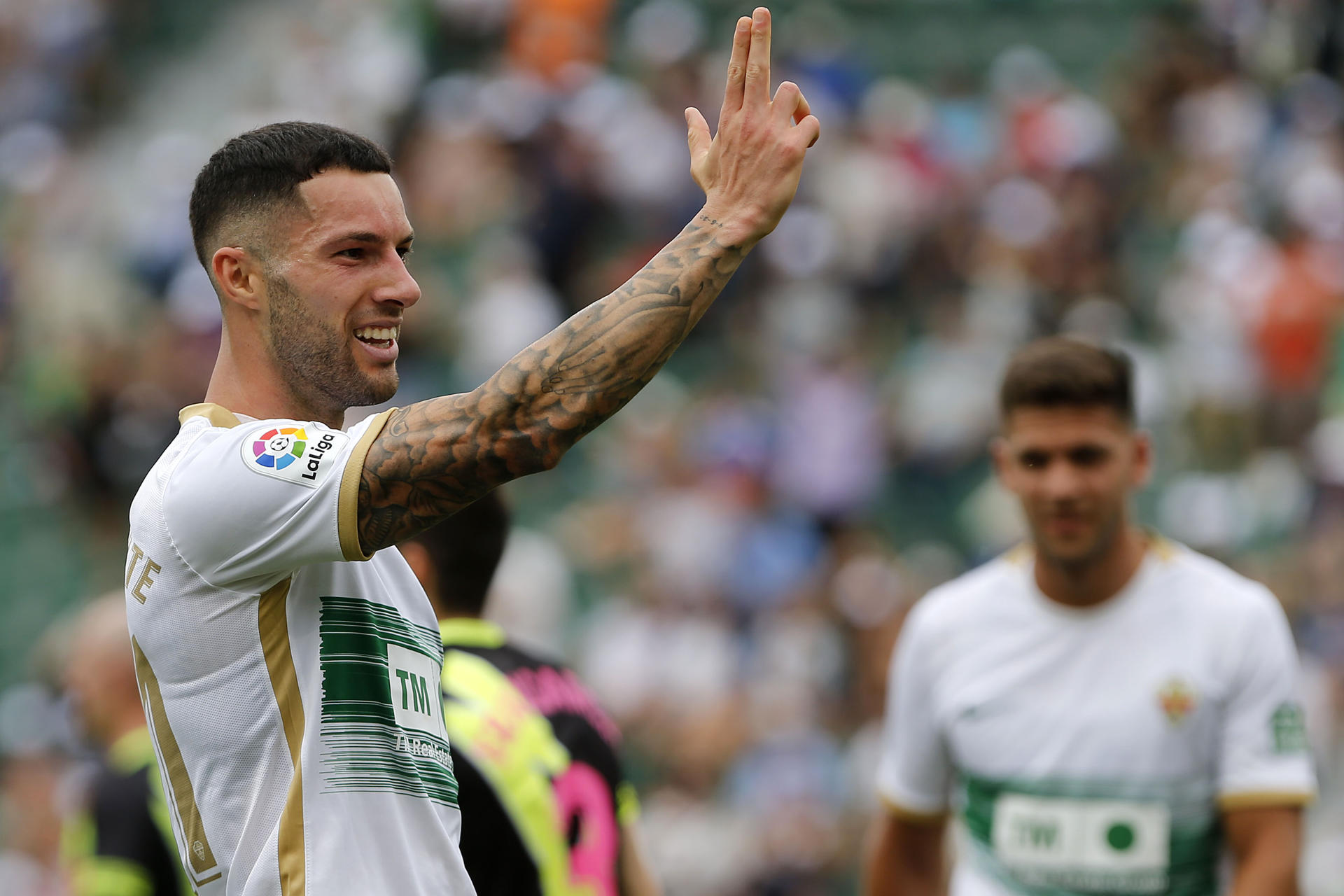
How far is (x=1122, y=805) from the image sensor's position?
464 cm

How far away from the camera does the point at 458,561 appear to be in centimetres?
434

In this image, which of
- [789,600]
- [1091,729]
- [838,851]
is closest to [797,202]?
[789,600]

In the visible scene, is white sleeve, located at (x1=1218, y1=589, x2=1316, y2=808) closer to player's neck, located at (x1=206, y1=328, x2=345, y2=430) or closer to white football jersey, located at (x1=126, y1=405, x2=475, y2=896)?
white football jersey, located at (x1=126, y1=405, x2=475, y2=896)

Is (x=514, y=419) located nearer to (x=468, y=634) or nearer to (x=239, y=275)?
(x=239, y=275)

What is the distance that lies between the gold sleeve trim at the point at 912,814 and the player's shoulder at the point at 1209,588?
3.17 ft

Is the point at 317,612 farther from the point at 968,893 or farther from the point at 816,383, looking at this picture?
the point at 816,383

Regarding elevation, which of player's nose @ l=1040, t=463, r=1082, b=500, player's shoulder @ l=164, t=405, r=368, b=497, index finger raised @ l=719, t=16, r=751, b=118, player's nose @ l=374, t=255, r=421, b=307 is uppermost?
index finger raised @ l=719, t=16, r=751, b=118

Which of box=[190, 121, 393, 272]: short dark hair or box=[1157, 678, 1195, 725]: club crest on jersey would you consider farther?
box=[1157, 678, 1195, 725]: club crest on jersey

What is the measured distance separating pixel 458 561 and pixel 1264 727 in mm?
2191

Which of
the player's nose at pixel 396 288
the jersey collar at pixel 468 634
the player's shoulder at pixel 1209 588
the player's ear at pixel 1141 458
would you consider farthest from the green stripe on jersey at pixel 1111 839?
the player's nose at pixel 396 288

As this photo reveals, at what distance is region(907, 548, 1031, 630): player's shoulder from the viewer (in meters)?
5.09

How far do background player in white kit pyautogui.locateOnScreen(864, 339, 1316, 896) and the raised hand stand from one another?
2.32 metres

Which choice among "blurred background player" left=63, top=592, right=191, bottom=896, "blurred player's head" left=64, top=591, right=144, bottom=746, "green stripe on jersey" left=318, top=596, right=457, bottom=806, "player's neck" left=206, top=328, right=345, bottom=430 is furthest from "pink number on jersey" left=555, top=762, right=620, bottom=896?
"blurred player's head" left=64, top=591, right=144, bottom=746

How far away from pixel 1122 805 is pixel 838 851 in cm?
452
